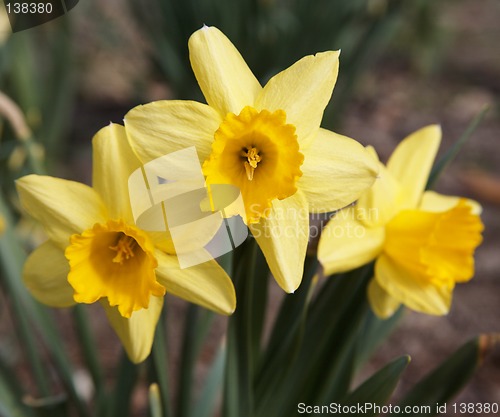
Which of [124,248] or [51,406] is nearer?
[124,248]

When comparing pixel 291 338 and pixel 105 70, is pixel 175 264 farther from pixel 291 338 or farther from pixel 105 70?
pixel 105 70

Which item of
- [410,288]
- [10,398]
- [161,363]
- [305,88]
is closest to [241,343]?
[161,363]

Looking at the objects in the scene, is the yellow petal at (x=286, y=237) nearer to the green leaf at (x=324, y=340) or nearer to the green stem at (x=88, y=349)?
the green leaf at (x=324, y=340)

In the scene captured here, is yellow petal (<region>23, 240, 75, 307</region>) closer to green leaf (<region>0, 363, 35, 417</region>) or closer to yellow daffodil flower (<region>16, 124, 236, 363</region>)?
yellow daffodil flower (<region>16, 124, 236, 363</region>)

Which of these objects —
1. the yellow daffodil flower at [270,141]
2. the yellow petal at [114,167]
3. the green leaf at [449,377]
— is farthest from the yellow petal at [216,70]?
the green leaf at [449,377]

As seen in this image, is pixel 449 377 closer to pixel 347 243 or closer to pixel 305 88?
pixel 347 243

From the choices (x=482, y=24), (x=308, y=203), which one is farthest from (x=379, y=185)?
(x=482, y=24)

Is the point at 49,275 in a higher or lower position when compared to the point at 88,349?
higher

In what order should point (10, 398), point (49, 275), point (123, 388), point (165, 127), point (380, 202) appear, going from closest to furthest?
point (165, 127) < point (49, 275) < point (380, 202) < point (123, 388) < point (10, 398)
